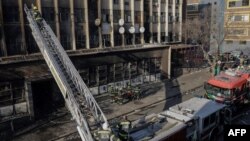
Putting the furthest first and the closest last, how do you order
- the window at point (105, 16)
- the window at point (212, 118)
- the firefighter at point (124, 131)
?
1. the window at point (105, 16)
2. the window at point (212, 118)
3. the firefighter at point (124, 131)

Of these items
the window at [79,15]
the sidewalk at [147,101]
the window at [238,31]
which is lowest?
the sidewalk at [147,101]

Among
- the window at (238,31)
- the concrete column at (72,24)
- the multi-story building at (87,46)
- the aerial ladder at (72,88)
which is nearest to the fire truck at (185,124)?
the aerial ladder at (72,88)

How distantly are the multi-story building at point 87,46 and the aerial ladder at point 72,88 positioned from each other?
4218 millimetres

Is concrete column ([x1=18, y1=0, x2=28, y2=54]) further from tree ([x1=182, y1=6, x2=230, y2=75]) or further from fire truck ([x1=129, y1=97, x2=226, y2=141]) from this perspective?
tree ([x1=182, y1=6, x2=230, y2=75])

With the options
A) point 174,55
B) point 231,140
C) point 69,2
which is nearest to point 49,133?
point 231,140

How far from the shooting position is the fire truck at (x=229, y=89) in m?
Answer: 19.9

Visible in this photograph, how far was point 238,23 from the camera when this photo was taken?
6059cm

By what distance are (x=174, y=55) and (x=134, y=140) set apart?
90.0 ft

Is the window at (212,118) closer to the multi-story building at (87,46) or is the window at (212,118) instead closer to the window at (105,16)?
the multi-story building at (87,46)

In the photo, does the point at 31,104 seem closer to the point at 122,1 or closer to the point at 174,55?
the point at 122,1

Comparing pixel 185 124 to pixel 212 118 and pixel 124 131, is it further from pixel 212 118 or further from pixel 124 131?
pixel 124 131

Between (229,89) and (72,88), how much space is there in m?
12.7

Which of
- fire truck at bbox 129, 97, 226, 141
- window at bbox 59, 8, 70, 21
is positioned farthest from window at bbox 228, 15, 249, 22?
fire truck at bbox 129, 97, 226, 141

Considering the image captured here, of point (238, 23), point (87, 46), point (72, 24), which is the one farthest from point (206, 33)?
point (72, 24)
